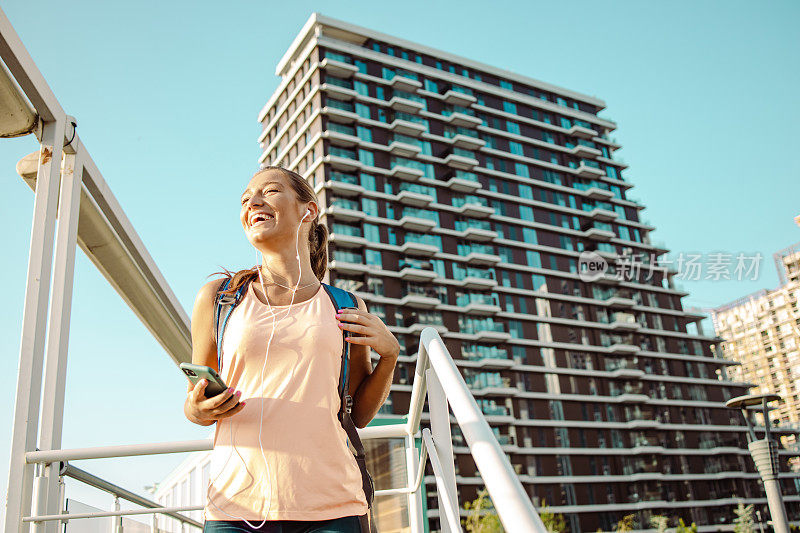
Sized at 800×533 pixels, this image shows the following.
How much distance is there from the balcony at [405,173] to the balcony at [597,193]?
1404 cm

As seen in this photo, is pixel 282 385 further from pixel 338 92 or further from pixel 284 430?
pixel 338 92

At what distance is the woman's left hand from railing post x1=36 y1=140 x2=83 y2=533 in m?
1.19

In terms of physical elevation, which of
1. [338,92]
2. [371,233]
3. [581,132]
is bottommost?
[371,233]

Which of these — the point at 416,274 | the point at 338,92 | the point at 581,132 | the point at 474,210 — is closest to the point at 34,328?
the point at 416,274

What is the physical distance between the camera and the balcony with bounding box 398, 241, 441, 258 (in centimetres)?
3822

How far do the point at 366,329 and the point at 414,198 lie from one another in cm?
3886

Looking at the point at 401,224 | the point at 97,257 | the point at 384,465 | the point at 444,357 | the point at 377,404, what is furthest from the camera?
the point at 401,224

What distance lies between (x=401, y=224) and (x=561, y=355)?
13.0 metres

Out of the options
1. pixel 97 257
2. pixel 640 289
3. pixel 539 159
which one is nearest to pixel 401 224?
pixel 539 159

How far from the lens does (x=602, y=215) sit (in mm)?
47812

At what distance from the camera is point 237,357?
1329 mm

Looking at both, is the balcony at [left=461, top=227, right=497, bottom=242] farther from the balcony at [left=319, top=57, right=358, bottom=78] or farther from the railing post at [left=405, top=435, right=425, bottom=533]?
the railing post at [left=405, top=435, right=425, bottom=533]

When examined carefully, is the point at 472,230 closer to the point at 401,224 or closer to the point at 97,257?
the point at 401,224

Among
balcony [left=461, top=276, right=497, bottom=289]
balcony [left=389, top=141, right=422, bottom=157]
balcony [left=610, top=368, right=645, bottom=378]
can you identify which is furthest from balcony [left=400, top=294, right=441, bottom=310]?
balcony [left=610, top=368, right=645, bottom=378]
